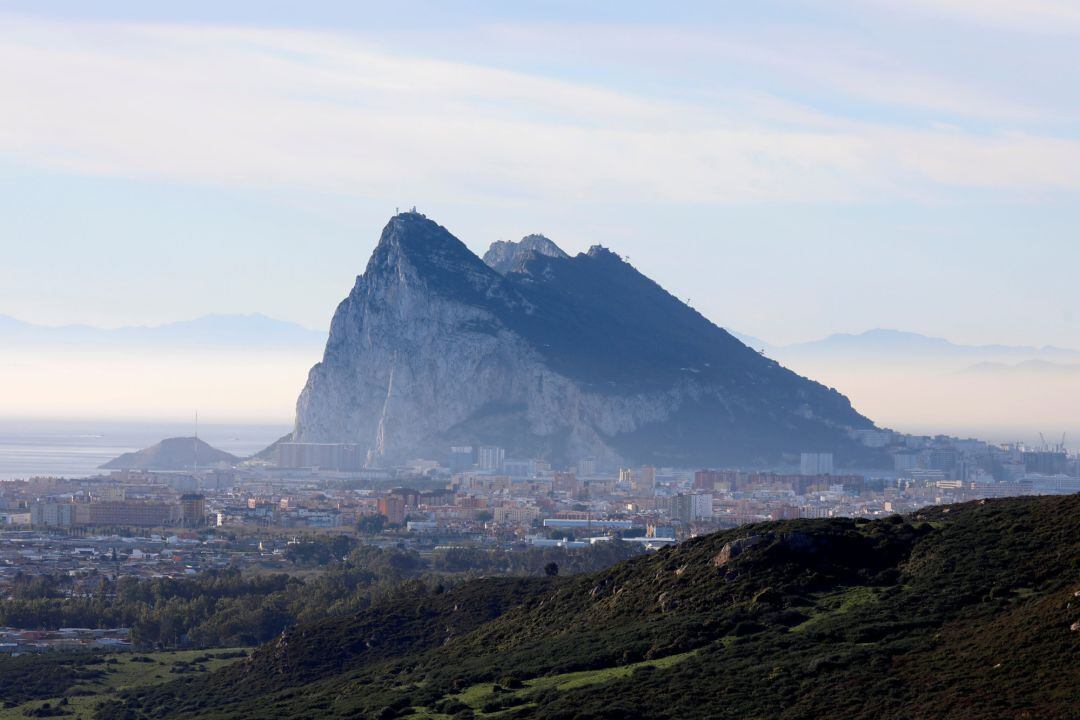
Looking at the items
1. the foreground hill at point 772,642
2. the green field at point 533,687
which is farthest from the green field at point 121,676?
the green field at point 533,687

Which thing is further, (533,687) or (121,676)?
(121,676)

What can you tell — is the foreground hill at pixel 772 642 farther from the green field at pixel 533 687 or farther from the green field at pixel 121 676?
the green field at pixel 121 676

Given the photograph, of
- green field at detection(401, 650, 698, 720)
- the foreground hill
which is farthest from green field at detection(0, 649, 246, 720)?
green field at detection(401, 650, 698, 720)

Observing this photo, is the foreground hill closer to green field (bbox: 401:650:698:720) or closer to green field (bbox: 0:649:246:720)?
green field (bbox: 401:650:698:720)

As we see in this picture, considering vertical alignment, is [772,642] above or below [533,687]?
above

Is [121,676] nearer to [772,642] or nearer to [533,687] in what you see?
[533,687]

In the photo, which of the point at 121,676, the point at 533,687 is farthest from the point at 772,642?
the point at 121,676

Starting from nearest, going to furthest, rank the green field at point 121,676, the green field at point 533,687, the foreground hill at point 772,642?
the foreground hill at point 772,642
the green field at point 533,687
the green field at point 121,676
